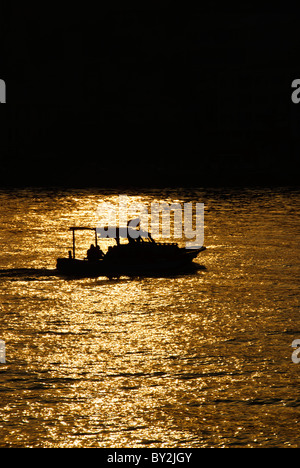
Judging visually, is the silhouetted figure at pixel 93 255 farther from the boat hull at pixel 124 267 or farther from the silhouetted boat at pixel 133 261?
the boat hull at pixel 124 267

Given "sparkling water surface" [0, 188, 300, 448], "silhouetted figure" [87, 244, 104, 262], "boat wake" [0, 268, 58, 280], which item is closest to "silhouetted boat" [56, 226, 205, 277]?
"silhouetted figure" [87, 244, 104, 262]

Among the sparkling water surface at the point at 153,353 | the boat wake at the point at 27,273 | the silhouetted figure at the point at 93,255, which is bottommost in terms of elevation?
the sparkling water surface at the point at 153,353

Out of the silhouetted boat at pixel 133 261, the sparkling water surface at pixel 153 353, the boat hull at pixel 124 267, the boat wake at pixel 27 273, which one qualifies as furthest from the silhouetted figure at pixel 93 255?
the boat wake at pixel 27 273

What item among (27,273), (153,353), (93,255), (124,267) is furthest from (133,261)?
(153,353)

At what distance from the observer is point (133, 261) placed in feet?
158

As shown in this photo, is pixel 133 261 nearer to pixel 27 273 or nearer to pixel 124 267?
pixel 124 267

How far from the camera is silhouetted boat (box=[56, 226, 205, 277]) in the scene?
46.7 metres

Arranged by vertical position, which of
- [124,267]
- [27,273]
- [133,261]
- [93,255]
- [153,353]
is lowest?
[153,353]

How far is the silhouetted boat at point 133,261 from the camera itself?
46.7 m

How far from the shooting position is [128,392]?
2766 centimetres

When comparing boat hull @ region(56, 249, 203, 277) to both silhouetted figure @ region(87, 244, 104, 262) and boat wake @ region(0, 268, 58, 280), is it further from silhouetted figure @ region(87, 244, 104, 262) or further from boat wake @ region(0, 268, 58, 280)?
boat wake @ region(0, 268, 58, 280)

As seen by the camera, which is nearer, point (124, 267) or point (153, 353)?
point (153, 353)

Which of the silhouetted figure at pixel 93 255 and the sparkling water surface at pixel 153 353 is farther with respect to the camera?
the silhouetted figure at pixel 93 255
